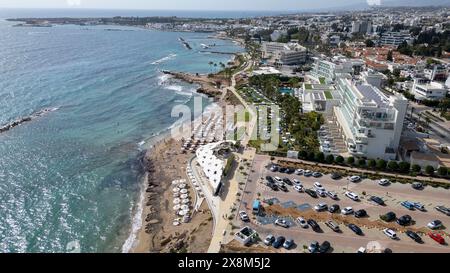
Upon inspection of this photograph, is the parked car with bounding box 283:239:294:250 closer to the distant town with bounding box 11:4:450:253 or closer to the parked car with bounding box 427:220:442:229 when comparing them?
the distant town with bounding box 11:4:450:253

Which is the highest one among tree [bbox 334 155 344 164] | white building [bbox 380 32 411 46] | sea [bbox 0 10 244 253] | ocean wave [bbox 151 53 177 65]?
white building [bbox 380 32 411 46]

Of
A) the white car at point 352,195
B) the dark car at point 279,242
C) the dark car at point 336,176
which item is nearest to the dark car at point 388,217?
the white car at point 352,195

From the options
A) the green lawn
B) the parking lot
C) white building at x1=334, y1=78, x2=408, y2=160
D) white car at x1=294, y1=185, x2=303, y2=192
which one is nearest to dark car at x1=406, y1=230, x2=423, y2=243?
the parking lot

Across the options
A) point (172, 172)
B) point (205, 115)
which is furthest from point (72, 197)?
point (205, 115)

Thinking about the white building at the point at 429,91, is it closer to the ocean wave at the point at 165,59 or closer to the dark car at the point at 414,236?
the dark car at the point at 414,236
